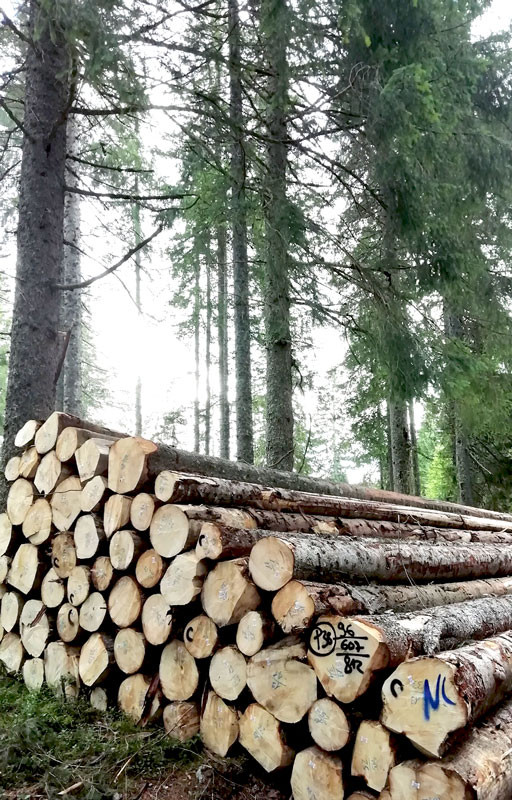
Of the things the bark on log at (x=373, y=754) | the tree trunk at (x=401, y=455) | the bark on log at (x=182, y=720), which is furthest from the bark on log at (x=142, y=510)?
the tree trunk at (x=401, y=455)

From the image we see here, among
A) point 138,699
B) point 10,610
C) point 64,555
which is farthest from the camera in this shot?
point 10,610

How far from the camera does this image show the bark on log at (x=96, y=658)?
340 cm

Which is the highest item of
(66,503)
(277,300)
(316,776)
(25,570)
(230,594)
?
(277,300)

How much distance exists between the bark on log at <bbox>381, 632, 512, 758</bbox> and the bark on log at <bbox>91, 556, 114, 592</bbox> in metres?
1.95

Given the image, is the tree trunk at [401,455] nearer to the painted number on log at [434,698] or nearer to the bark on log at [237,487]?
the bark on log at [237,487]

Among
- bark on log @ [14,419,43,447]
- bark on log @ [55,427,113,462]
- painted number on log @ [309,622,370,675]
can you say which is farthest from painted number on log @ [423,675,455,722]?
bark on log @ [14,419,43,447]

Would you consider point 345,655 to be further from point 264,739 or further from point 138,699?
point 138,699

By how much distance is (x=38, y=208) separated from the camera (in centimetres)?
509

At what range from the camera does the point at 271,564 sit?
9.14 feet

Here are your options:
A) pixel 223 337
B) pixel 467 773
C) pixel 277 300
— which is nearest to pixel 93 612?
pixel 467 773

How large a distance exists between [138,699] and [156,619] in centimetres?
51

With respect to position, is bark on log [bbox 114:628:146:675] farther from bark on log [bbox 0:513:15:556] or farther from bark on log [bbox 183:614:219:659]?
bark on log [bbox 0:513:15:556]

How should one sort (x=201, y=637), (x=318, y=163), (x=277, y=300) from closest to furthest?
1. (x=201, y=637)
2. (x=277, y=300)
3. (x=318, y=163)

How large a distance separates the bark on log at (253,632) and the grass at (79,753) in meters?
0.66
